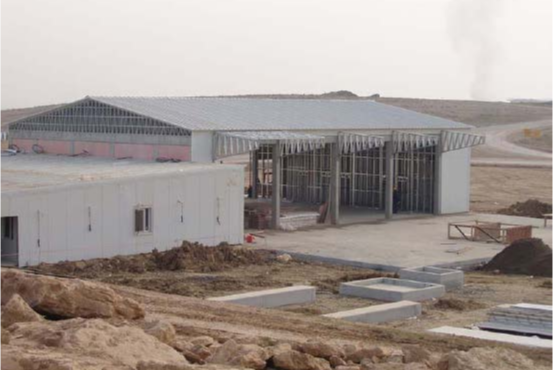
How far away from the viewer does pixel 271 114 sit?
135ft

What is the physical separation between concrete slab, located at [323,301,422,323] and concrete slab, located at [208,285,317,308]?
1.87m

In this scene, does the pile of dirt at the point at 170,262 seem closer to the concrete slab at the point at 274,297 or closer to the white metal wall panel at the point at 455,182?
the concrete slab at the point at 274,297

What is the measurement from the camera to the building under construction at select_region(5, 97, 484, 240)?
3562 centimetres

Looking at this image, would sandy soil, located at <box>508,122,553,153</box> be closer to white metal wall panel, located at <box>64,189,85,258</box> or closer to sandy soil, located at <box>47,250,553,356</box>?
sandy soil, located at <box>47,250,553,356</box>

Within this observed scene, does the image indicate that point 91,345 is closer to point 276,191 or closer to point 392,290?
point 392,290

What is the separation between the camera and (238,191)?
32.7 metres

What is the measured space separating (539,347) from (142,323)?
6937 mm

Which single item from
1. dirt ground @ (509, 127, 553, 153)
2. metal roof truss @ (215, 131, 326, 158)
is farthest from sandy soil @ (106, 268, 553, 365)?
dirt ground @ (509, 127, 553, 153)

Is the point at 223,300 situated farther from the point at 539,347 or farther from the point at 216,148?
the point at 216,148

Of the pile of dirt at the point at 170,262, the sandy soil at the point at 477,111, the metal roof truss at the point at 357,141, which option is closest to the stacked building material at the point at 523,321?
the pile of dirt at the point at 170,262

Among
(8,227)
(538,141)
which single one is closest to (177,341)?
(8,227)

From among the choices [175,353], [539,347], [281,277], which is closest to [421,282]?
[281,277]

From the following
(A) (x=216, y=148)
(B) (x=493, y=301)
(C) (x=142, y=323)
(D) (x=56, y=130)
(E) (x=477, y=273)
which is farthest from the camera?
(D) (x=56, y=130)

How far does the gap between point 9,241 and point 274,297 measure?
8.13 meters
